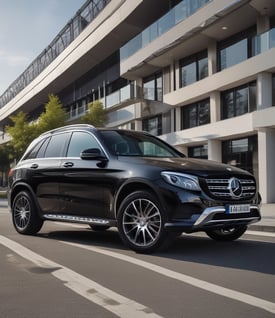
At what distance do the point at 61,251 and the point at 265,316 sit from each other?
13.2 ft

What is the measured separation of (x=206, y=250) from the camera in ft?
24.9

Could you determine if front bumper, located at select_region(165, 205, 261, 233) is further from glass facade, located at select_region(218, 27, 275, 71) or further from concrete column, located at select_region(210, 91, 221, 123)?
concrete column, located at select_region(210, 91, 221, 123)

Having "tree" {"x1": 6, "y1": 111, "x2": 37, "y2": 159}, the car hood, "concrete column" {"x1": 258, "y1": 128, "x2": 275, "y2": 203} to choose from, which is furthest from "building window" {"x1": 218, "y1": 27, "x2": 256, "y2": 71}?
the car hood

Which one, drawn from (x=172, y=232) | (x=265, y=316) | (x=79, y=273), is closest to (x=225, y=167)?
(x=172, y=232)

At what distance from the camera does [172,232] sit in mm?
6965

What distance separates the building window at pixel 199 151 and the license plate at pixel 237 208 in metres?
21.5

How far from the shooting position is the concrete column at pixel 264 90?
23.3 meters

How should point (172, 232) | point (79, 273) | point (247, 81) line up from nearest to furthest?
point (79, 273) → point (172, 232) → point (247, 81)

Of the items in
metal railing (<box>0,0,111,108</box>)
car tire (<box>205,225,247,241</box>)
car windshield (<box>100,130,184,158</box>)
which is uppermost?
metal railing (<box>0,0,111,108</box>)

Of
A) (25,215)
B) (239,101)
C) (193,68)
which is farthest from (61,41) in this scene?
(25,215)

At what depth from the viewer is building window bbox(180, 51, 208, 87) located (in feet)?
93.5

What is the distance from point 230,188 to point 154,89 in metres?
26.4

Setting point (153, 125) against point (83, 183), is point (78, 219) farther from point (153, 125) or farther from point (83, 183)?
point (153, 125)

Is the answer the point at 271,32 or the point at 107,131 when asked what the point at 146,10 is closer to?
the point at 271,32
